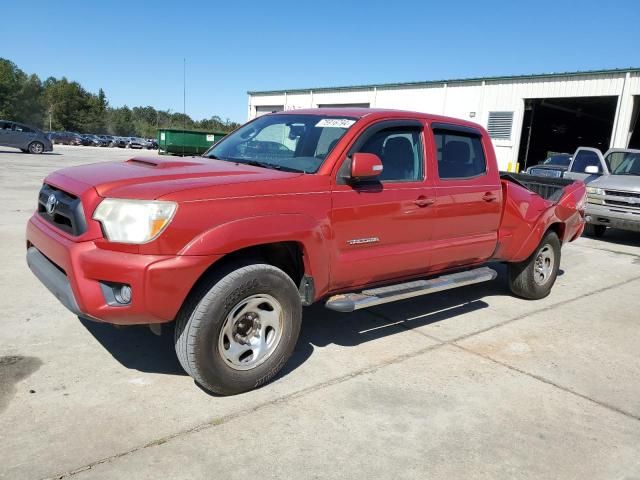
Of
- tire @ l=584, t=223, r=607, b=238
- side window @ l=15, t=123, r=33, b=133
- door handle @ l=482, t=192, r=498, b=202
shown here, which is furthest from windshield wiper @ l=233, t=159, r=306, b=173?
side window @ l=15, t=123, r=33, b=133

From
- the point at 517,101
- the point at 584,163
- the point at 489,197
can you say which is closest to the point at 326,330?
the point at 489,197

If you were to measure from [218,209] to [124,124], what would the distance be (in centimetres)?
10725

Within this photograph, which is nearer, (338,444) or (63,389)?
(338,444)

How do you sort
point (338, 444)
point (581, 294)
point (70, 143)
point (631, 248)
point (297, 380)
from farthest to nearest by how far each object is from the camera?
1. point (70, 143)
2. point (631, 248)
3. point (581, 294)
4. point (297, 380)
5. point (338, 444)

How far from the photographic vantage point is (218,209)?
126 inches

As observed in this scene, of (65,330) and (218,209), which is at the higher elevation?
(218,209)

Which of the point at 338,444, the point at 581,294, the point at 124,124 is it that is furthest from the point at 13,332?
the point at 124,124

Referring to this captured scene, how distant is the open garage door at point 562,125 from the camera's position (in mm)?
26000

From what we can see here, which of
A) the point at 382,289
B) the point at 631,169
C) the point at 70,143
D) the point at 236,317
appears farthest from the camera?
the point at 70,143

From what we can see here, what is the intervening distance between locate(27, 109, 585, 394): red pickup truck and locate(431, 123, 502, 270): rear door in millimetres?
17

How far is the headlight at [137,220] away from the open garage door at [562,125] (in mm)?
23563

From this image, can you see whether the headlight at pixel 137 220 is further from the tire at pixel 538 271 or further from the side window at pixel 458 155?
the tire at pixel 538 271

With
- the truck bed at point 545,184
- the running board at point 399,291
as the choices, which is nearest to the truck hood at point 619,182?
the truck bed at point 545,184

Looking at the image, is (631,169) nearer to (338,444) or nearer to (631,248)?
(631,248)
